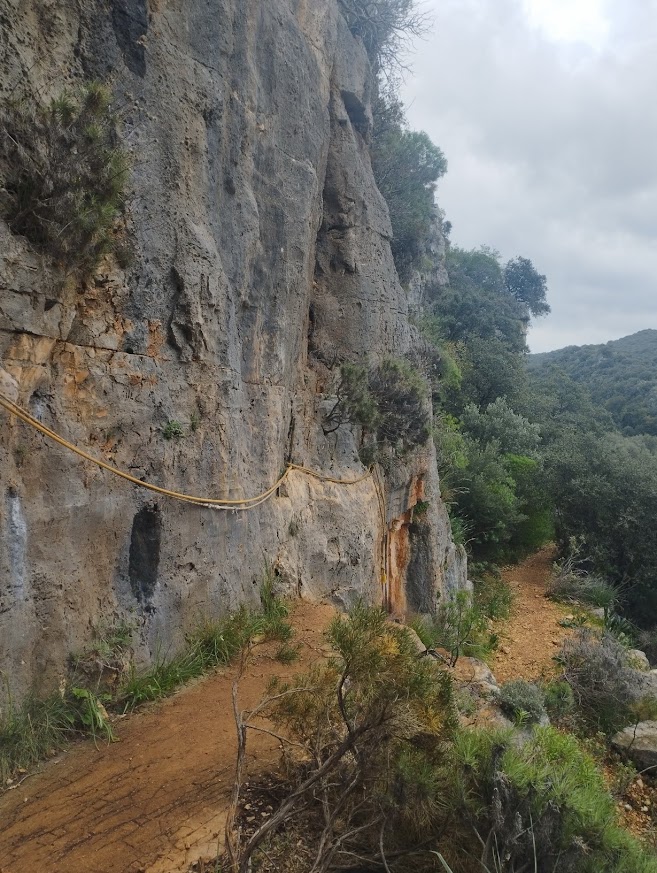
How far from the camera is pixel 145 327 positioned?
546 centimetres

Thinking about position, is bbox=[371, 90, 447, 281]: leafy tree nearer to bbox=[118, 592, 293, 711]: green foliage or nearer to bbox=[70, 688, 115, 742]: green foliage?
bbox=[118, 592, 293, 711]: green foliage

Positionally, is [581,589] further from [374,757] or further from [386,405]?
[374,757]

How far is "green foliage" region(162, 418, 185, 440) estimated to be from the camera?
5.57 metres

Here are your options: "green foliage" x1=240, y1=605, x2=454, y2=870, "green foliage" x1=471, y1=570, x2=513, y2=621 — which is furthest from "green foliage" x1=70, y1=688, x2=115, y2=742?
"green foliage" x1=471, y1=570, x2=513, y2=621

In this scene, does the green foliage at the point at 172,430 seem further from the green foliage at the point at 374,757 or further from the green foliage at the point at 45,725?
the green foliage at the point at 374,757

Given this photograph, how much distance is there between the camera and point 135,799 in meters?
3.71

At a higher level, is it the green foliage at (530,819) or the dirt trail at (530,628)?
the green foliage at (530,819)

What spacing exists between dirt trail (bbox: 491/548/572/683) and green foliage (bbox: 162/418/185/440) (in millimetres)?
7478

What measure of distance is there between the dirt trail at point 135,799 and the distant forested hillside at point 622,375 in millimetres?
31849

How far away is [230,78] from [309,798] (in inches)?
259

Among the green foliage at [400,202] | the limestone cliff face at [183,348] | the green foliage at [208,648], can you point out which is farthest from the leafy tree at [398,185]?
the green foliage at [208,648]

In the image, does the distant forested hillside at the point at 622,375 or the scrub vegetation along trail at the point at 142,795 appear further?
the distant forested hillside at the point at 622,375

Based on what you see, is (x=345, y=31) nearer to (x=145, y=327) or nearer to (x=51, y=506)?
(x=145, y=327)

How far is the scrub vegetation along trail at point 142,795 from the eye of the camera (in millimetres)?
3256
